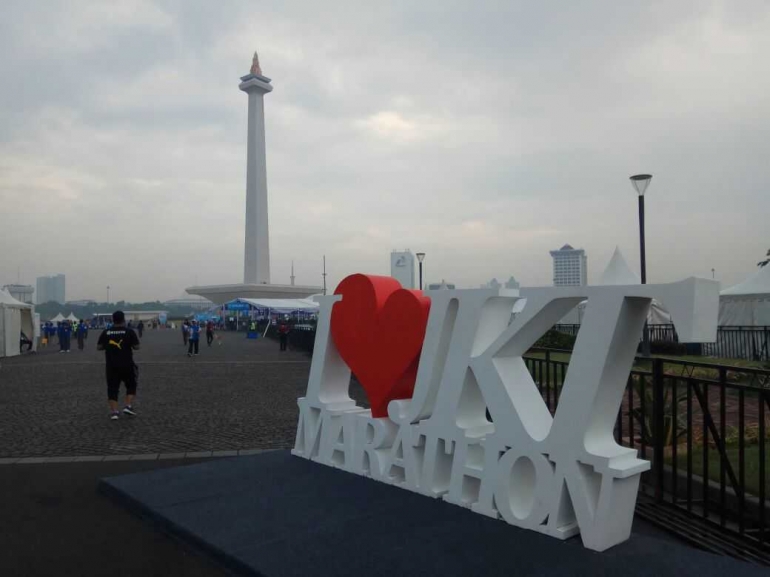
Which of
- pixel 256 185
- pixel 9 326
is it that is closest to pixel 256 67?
pixel 256 185

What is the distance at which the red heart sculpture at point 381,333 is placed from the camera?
17.7 feet

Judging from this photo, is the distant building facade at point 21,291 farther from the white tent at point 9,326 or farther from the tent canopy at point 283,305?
the white tent at point 9,326

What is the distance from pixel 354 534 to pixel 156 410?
23.6ft

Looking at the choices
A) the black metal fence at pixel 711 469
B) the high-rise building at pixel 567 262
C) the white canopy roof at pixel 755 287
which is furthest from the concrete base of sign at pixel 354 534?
the high-rise building at pixel 567 262

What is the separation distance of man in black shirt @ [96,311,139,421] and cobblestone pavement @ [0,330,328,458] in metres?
0.52

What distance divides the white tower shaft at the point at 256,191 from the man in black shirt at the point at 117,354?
57.1 m

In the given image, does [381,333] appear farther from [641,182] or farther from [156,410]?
[641,182]

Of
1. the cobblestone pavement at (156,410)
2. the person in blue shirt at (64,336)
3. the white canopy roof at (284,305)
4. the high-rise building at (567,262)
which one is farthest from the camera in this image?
the white canopy roof at (284,305)

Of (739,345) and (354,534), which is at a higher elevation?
(739,345)

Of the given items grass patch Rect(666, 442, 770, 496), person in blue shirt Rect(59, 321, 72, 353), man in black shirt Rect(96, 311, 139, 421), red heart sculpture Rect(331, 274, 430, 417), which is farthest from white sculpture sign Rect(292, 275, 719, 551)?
person in blue shirt Rect(59, 321, 72, 353)

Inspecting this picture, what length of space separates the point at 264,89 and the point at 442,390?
2681 inches

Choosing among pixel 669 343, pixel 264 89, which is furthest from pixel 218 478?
pixel 264 89

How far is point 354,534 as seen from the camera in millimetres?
4176

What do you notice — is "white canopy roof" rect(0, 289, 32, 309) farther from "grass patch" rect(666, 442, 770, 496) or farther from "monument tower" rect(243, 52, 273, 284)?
"monument tower" rect(243, 52, 273, 284)
